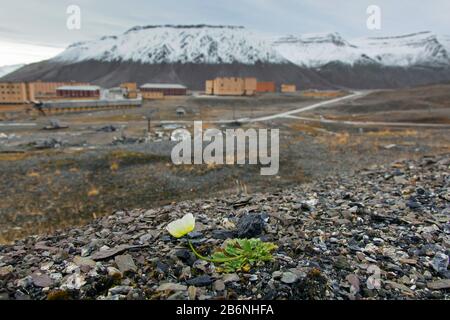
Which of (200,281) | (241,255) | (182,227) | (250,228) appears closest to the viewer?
(200,281)

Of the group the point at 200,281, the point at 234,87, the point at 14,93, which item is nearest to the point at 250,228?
the point at 200,281

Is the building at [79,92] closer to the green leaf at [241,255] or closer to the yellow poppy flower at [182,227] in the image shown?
the yellow poppy flower at [182,227]

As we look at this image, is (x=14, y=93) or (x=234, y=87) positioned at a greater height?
(x=234, y=87)

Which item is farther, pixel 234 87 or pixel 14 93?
pixel 234 87

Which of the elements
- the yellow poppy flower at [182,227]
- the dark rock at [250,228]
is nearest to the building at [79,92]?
the dark rock at [250,228]

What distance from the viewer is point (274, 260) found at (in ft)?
14.5

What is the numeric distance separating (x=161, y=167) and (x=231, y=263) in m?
16.5

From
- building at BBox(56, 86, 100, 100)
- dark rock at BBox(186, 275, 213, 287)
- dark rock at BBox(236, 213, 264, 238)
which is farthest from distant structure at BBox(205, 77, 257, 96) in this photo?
dark rock at BBox(186, 275, 213, 287)

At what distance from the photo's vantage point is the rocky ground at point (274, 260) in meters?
3.91

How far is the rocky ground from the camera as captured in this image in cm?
391

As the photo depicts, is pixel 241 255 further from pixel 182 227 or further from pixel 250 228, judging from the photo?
pixel 250 228

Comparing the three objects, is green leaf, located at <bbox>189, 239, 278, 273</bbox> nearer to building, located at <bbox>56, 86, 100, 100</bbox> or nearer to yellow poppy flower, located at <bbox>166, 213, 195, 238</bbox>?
yellow poppy flower, located at <bbox>166, 213, 195, 238</bbox>
